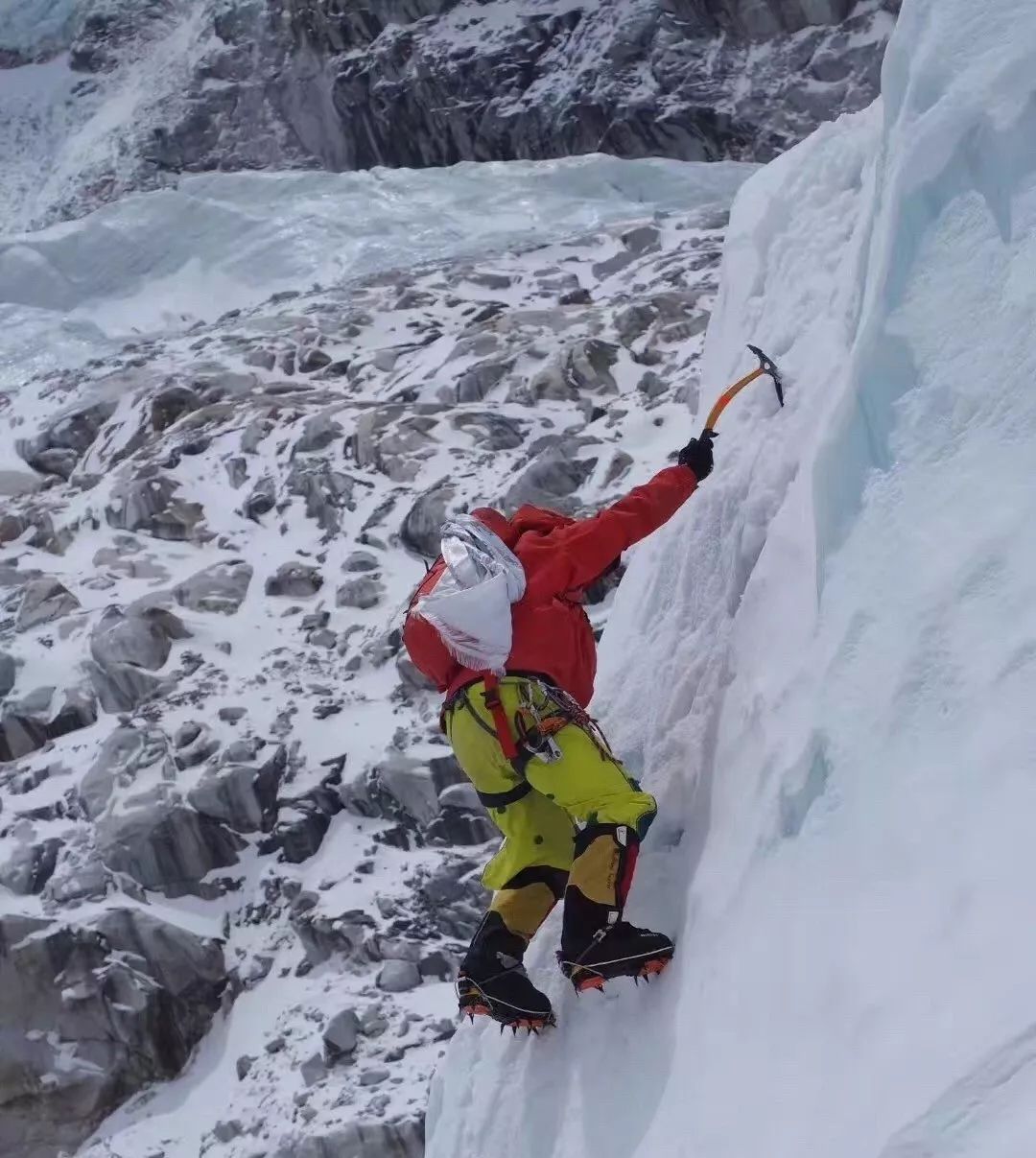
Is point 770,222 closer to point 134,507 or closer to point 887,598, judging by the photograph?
point 887,598

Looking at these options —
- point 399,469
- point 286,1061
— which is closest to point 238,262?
point 399,469

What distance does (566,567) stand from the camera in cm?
270

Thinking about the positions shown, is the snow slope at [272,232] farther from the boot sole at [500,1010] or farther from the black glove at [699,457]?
the boot sole at [500,1010]

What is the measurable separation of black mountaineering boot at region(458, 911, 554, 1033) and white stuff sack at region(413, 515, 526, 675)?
1.87ft

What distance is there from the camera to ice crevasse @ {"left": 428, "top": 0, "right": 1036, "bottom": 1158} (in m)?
1.53

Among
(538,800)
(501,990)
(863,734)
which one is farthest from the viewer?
(538,800)

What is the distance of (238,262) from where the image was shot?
16734mm

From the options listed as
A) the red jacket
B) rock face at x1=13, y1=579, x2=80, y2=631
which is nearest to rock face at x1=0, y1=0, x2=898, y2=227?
rock face at x1=13, y1=579, x2=80, y2=631

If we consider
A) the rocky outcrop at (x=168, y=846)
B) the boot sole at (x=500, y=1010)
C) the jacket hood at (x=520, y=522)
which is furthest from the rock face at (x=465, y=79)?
the boot sole at (x=500, y=1010)

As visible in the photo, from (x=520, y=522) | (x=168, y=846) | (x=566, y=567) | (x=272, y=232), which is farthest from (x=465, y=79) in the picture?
(x=566, y=567)

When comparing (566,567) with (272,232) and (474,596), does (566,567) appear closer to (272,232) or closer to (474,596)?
(474,596)

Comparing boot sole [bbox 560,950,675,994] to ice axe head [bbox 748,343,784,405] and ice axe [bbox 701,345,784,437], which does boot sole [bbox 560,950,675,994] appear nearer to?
ice axe [bbox 701,345,784,437]

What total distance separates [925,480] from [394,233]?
1523 cm

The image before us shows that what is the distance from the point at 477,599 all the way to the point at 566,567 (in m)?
0.24
